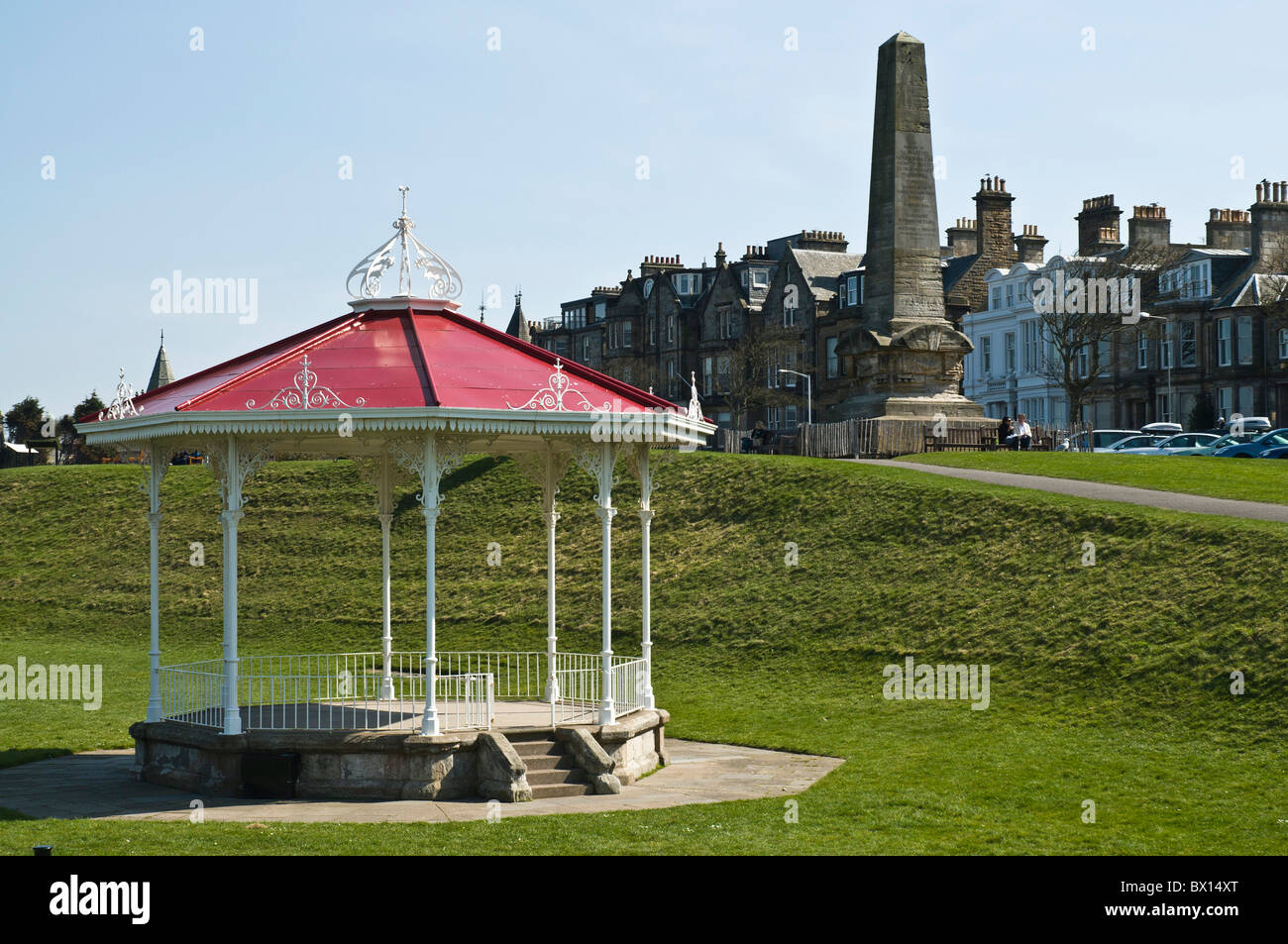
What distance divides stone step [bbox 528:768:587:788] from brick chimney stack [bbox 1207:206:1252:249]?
6396cm

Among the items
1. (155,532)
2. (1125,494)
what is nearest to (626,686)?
(155,532)

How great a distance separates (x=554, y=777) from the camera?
1698 cm

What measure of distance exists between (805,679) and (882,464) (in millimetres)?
11754

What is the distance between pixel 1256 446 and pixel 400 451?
36817 millimetres

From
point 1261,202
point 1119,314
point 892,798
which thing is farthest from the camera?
point 1261,202

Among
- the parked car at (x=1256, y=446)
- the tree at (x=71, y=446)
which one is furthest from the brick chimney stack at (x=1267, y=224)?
the tree at (x=71, y=446)

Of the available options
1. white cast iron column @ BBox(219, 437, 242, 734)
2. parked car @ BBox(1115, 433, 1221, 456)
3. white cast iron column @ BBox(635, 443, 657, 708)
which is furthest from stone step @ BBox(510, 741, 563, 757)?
parked car @ BBox(1115, 433, 1221, 456)

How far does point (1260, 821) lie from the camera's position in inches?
603

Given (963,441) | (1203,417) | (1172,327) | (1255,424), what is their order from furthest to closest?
(1172,327), (1203,417), (1255,424), (963,441)

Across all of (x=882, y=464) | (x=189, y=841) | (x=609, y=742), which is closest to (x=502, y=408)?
(x=609, y=742)

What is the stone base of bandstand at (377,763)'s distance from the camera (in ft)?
54.4

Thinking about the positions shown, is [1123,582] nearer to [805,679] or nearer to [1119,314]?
[805,679]

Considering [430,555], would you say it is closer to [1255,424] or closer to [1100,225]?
[1255,424]

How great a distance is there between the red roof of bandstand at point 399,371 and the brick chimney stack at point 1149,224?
5701 centimetres
